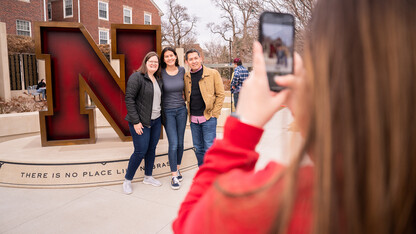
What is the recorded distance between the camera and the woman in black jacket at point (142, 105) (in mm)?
3762

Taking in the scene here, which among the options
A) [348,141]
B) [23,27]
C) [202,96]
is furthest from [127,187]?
[23,27]

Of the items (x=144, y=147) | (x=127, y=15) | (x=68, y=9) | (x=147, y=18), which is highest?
(x=147, y=18)

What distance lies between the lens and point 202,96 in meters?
4.05

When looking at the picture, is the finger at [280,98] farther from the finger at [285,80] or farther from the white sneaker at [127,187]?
the white sneaker at [127,187]

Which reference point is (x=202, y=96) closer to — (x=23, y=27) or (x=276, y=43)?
(x=276, y=43)

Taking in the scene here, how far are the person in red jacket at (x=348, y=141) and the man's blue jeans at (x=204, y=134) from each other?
3.47 metres

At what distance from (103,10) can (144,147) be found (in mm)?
24474

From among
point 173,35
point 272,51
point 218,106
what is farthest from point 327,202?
point 173,35

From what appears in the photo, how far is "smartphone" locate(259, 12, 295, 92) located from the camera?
27.9 inches

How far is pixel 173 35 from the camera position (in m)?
29.2

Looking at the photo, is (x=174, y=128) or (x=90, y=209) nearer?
(x=90, y=209)

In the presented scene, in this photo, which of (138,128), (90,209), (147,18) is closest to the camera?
(90,209)

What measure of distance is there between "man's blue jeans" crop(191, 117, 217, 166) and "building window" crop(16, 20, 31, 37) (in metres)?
21.5

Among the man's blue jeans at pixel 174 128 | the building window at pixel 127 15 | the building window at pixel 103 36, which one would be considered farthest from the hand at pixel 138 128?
the building window at pixel 127 15
